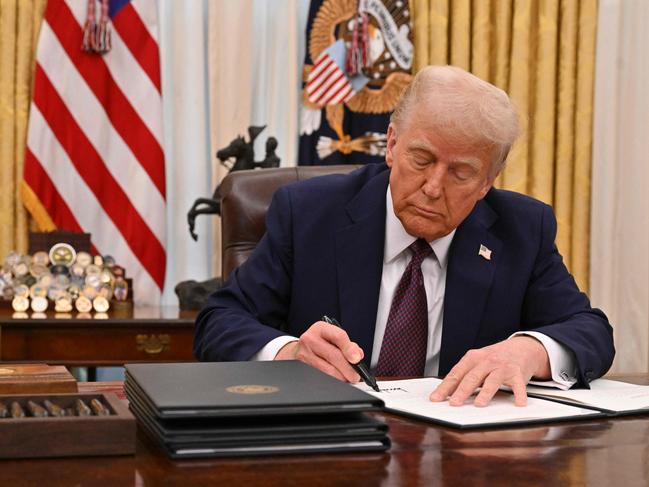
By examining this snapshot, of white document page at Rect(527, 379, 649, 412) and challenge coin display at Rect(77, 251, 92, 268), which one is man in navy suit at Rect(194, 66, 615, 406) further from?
challenge coin display at Rect(77, 251, 92, 268)

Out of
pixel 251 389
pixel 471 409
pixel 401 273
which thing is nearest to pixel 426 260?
pixel 401 273

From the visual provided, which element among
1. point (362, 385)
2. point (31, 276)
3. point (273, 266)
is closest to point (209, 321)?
point (273, 266)

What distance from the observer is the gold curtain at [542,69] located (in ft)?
15.0

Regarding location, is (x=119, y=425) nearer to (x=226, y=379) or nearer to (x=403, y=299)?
(x=226, y=379)

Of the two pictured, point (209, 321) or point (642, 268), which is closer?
point (209, 321)

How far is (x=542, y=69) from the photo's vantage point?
458 centimetres

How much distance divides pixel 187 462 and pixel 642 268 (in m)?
3.57

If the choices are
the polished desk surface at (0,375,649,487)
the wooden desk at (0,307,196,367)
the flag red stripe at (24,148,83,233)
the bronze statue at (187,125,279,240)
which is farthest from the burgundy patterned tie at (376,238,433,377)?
the flag red stripe at (24,148,83,233)

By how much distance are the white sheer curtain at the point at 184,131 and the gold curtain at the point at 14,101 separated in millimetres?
584

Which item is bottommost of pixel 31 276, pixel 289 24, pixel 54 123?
pixel 31 276

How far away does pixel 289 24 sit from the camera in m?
4.55

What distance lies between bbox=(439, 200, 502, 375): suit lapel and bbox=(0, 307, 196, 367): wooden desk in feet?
5.38

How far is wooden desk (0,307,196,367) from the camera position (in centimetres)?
361

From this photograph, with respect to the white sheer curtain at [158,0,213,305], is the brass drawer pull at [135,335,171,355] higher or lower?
lower
